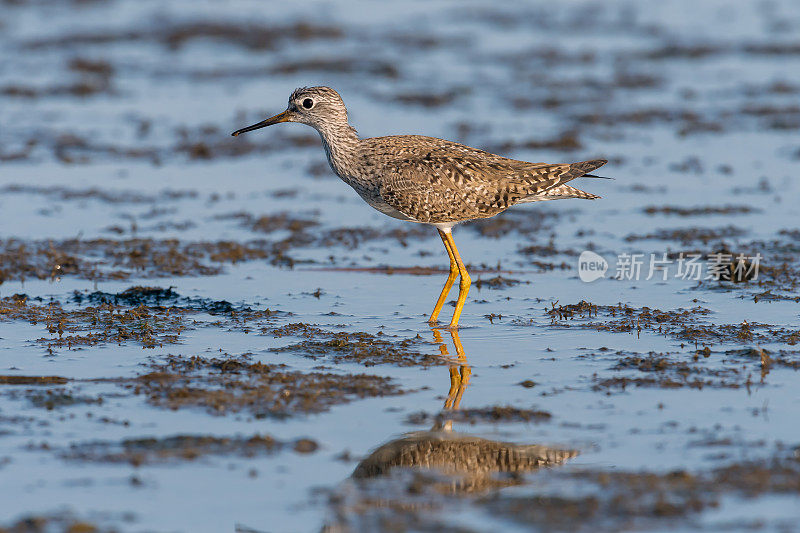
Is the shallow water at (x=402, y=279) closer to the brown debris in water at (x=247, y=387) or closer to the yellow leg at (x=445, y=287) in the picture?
the brown debris in water at (x=247, y=387)

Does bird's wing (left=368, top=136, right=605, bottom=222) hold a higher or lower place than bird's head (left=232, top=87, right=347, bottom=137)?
lower

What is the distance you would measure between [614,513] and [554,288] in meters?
5.12

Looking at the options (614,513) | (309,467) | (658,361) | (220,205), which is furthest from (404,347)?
(220,205)

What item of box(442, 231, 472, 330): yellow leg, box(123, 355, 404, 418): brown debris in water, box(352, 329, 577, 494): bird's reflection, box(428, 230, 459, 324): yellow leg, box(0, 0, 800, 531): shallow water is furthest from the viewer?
box(428, 230, 459, 324): yellow leg

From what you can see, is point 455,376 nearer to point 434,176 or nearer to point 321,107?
point 434,176

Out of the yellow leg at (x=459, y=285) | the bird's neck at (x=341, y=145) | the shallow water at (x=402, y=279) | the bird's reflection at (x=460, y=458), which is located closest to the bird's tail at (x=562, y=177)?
the yellow leg at (x=459, y=285)

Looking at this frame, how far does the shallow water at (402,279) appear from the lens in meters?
6.14

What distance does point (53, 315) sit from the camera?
963 cm

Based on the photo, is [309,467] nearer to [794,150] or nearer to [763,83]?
[794,150]

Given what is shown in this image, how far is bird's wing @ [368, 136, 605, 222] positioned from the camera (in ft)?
32.4

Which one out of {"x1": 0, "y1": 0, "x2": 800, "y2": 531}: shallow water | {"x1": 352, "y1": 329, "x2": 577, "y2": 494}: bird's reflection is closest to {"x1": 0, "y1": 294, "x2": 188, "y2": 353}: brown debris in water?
{"x1": 0, "y1": 0, "x2": 800, "y2": 531}: shallow water

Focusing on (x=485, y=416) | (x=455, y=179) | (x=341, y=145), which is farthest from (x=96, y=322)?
(x=485, y=416)

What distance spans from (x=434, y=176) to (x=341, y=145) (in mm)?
999

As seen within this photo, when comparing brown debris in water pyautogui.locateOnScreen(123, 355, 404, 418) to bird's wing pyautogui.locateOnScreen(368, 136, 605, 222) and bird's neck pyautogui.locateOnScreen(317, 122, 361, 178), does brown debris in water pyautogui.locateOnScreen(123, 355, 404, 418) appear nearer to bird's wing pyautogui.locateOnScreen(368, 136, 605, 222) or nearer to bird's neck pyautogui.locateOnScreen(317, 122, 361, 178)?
bird's wing pyautogui.locateOnScreen(368, 136, 605, 222)
